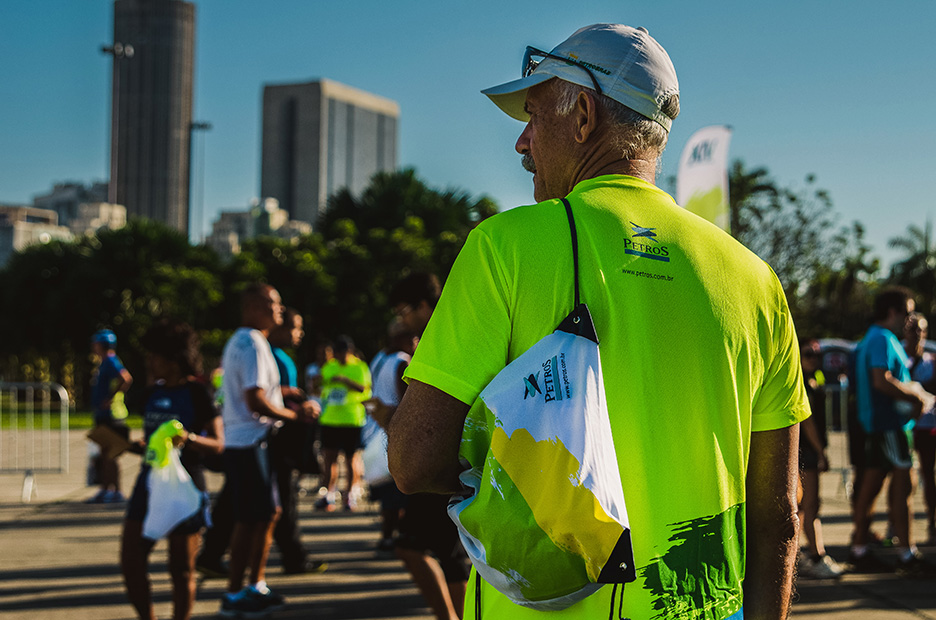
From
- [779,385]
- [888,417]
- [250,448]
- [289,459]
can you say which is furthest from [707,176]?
[779,385]

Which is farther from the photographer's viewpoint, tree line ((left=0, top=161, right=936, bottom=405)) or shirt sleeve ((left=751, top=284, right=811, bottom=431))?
tree line ((left=0, top=161, right=936, bottom=405))

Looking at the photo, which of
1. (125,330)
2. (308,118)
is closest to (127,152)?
(308,118)

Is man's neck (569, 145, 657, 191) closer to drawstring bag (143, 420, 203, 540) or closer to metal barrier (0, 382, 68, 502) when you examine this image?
drawstring bag (143, 420, 203, 540)

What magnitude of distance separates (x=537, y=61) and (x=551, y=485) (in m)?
0.83

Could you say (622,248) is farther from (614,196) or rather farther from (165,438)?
(165,438)

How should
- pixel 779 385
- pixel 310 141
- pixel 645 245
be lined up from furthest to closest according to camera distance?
1. pixel 310 141
2. pixel 779 385
3. pixel 645 245

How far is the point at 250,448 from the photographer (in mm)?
5602

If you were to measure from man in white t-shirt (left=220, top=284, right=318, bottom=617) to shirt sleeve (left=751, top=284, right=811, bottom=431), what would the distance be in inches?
167

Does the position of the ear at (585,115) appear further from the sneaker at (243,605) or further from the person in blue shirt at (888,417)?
the person in blue shirt at (888,417)

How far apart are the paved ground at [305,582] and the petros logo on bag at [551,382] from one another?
473cm

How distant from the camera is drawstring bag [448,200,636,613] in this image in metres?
1.24

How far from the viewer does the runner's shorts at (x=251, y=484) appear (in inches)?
215

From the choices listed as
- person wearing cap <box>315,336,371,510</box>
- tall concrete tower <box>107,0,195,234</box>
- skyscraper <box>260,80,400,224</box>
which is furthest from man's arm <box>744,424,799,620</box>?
skyscraper <box>260,80,400,224</box>

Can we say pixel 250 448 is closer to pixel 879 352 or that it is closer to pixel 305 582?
pixel 305 582
